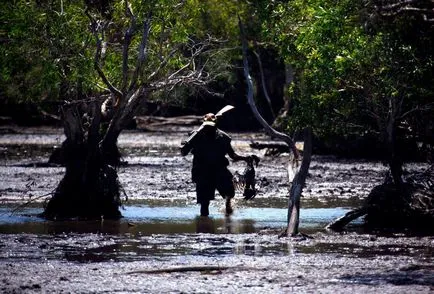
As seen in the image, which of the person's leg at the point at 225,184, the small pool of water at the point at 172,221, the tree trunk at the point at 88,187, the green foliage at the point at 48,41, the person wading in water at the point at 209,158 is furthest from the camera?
the person's leg at the point at 225,184

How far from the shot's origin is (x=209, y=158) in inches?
873

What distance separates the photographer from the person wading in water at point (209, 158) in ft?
72.4

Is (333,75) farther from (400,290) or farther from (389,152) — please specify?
(400,290)

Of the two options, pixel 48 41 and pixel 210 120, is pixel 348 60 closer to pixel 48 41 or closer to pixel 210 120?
pixel 210 120

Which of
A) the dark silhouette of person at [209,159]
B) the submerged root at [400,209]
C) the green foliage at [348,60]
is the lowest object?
the submerged root at [400,209]

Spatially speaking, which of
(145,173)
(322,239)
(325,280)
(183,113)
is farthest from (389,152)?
(183,113)

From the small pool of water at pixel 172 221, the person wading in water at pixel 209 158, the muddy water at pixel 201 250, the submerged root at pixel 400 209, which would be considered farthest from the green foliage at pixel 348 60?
the muddy water at pixel 201 250

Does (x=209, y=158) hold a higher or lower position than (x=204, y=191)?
higher

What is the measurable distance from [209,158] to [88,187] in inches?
88.3

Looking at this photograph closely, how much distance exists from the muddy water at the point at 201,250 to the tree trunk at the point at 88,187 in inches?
14.9

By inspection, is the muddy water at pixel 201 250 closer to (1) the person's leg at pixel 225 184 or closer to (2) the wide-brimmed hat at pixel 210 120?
(1) the person's leg at pixel 225 184

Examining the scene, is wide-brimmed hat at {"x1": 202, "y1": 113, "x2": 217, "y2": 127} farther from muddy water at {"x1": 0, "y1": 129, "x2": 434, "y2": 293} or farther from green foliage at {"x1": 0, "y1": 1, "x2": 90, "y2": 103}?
green foliage at {"x1": 0, "y1": 1, "x2": 90, "y2": 103}

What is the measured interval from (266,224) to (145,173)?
1242 cm

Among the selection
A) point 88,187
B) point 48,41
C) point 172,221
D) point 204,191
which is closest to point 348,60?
point 204,191
